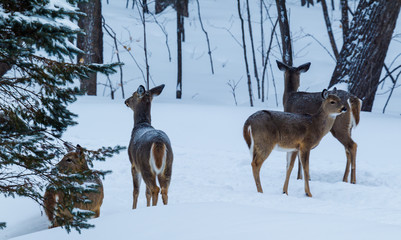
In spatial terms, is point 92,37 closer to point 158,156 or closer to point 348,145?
point 348,145

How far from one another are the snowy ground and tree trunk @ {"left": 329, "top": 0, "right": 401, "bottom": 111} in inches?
33.5

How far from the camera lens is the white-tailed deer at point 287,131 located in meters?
7.47

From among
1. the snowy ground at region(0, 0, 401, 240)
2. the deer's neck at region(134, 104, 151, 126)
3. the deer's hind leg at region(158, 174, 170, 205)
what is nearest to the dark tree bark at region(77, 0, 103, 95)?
the snowy ground at region(0, 0, 401, 240)

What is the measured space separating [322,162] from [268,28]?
1985 cm

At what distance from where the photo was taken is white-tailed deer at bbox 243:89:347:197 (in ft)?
24.5

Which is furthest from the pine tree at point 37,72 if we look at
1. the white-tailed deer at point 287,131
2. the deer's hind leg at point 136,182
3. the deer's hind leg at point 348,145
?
the deer's hind leg at point 348,145

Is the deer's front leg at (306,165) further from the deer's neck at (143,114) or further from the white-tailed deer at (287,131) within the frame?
the deer's neck at (143,114)

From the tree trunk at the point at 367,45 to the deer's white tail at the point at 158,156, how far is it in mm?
6723

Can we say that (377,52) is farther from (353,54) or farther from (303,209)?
(303,209)

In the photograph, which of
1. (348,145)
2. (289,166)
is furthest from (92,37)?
(289,166)

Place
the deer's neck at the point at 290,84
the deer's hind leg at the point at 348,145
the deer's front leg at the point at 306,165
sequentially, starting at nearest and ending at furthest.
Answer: the deer's front leg at the point at 306,165 < the deer's hind leg at the point at 348,145 < the deer's neck at the point at 290,84

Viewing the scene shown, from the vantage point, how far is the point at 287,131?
295 inches

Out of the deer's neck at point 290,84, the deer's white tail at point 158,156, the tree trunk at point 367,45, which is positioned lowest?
the deer's white tail at point 158,156

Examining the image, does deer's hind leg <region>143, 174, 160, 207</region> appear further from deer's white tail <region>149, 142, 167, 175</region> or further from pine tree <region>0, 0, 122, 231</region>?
pine tree <region>0, 0, 122, 231</region>
